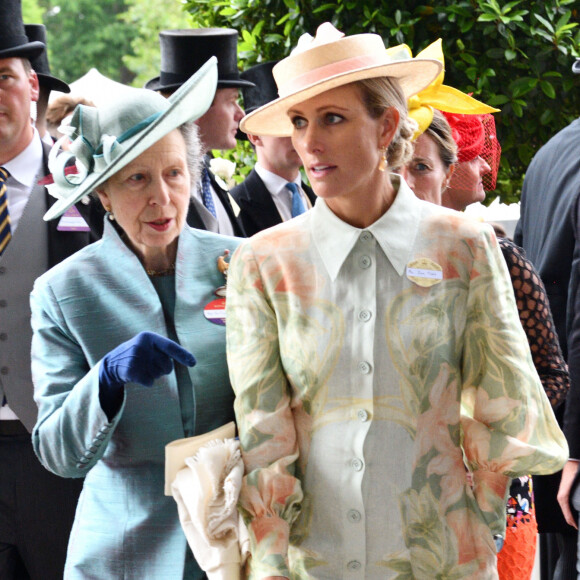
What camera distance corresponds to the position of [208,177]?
420 centimetres

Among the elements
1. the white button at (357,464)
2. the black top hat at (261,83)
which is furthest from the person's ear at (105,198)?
the black top hat at (261,83)

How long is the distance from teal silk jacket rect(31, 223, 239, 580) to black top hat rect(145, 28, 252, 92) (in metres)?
2.19

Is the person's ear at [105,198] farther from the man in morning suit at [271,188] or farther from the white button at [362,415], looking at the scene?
the man in morning suit at [271,188]

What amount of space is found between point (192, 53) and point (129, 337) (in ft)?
7.81

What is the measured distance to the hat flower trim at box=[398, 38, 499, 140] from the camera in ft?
10.6

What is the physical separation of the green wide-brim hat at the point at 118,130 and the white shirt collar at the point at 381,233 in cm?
49

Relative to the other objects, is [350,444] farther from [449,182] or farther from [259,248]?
[449,182]

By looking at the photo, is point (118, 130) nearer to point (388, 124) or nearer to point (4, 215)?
point (388, 124)

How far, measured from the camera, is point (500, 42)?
4578mm

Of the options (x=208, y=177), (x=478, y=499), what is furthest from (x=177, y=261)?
(x=208, y=177)

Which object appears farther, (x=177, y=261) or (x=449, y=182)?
(x=449, y=182)

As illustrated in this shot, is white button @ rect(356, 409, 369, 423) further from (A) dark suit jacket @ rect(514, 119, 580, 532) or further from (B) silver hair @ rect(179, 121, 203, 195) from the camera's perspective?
(A) dark suit jacket @ rect(514, 119, 580, 532)

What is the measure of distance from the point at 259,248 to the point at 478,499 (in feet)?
2.35

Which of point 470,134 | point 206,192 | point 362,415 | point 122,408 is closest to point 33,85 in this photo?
point 206,192
